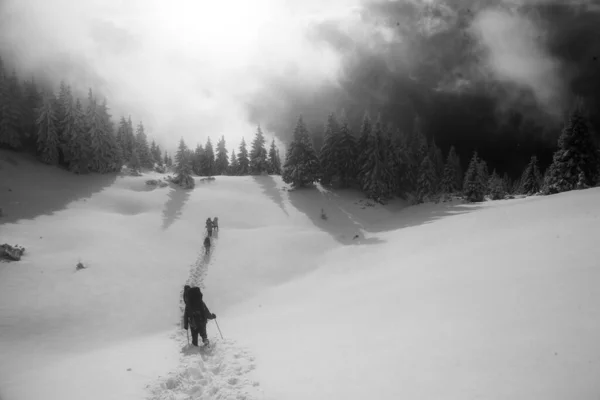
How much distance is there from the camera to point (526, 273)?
8922 millimetres

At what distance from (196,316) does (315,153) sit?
39.0 m

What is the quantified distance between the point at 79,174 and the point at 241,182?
22.1 meters

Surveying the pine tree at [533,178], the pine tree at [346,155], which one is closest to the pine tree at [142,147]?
the pine tree at [346,155]

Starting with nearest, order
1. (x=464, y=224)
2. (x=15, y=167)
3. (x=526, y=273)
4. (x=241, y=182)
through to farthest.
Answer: (x=526, y=273), (x=464, y=224), (x=15, y=167), (x=241, y=182)

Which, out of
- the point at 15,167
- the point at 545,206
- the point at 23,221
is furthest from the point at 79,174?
the point at 545,206

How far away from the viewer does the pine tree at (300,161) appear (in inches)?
1777

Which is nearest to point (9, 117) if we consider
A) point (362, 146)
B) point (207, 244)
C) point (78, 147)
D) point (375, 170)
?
point (78, 147)

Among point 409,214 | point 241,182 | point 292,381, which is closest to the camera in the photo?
point 292,381

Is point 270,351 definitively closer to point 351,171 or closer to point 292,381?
point 292,381

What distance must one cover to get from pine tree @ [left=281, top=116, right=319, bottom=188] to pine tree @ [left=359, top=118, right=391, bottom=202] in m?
8.74

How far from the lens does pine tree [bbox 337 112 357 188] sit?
1919 inches

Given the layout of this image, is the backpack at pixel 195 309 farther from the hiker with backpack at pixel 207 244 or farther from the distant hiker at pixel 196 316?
the hiker with backpack at pixel 207 244

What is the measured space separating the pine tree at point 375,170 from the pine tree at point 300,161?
8743 millimetres

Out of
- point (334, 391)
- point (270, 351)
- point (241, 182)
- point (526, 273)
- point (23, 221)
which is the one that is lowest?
point (270, 351)
